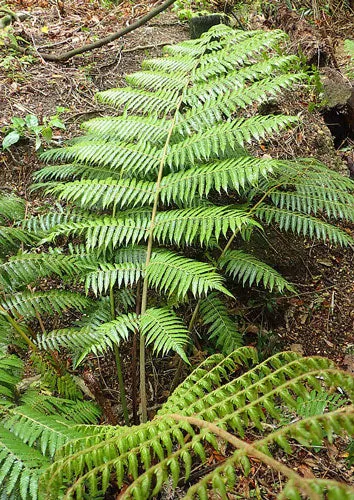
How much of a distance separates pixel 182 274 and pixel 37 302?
0.76 metres

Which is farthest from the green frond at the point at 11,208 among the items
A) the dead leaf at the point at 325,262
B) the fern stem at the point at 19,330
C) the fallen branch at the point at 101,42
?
the fallen branch at the point at 101,42

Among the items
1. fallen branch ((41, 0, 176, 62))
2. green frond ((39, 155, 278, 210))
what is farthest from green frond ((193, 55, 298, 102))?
fallen branch ((41, 0, 176, 62))

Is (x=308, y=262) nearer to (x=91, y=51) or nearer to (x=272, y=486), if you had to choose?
(x=272, y=486)

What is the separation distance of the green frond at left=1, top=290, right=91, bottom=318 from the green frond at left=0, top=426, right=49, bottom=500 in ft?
2.47

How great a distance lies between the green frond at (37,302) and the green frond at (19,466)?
75cm

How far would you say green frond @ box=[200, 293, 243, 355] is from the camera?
2244mm

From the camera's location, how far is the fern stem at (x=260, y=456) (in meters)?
0.81

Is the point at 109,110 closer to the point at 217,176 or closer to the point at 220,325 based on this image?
the point at 217,176

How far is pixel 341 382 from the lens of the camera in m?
1.12

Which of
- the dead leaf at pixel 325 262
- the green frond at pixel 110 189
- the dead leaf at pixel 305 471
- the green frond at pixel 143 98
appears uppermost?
the green frond at pixel 143 98

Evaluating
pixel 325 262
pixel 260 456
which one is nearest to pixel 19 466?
pixel 260 456

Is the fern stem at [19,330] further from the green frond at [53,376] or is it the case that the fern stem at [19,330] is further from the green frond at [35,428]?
the green frond at [35,428]

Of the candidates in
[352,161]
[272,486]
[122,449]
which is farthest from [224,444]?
[352,161]

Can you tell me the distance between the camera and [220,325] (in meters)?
2.30
